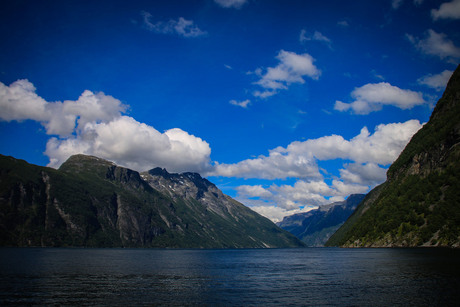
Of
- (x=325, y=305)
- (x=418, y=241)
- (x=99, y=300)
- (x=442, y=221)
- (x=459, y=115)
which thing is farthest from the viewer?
(x=459, y=115)

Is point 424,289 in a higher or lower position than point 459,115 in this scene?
lower

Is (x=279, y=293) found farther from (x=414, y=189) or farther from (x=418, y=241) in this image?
(x=414, y=189)

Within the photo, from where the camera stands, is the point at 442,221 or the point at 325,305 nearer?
the point at 325,305

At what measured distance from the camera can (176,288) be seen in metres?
53.1

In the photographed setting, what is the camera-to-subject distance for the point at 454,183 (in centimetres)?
15925

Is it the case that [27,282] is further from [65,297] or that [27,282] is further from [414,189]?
[414,189]

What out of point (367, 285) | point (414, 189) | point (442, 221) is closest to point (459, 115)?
point (414, 189)

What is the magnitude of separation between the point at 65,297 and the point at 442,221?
169m

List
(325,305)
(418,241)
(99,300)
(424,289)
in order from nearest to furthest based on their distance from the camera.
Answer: (325,305) → (99,300) → (424,289) → (418,241)

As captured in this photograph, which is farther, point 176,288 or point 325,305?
point 176,288

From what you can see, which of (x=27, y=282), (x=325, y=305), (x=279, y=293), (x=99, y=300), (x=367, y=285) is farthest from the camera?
(x=27, y=282)

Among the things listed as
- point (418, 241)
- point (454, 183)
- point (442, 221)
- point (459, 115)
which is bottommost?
point (418, 241)

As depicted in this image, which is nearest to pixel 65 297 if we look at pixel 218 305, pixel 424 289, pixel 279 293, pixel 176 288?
pixel 176 288

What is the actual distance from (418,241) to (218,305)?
538 feet
